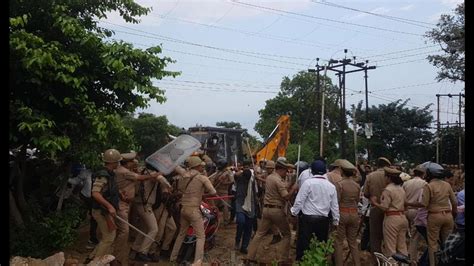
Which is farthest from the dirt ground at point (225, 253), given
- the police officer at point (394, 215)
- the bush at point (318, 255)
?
the bush at point (318, 255)

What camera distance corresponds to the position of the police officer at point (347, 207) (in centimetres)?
835

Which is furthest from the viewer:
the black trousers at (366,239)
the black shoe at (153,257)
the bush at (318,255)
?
the black trousers at (366,239)

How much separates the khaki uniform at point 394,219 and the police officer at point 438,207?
375 millimetres

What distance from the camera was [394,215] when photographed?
8.16 metres

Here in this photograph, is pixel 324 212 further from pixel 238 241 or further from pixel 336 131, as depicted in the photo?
pixel 336 131

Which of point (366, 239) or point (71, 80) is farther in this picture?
point (366, 239)

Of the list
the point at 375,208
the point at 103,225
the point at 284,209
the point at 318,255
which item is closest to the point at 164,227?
the point at 103,225

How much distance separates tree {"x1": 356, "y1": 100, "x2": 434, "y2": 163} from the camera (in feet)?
127

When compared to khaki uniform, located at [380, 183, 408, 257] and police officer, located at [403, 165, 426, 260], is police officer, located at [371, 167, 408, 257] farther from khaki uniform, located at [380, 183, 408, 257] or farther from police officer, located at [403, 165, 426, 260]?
police officer, located at [403, 165, 426, 260]

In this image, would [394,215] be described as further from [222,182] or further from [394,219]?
[222,182]

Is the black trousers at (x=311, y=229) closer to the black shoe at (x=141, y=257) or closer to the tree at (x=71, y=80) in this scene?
the black shoe at (x=141, y=257)

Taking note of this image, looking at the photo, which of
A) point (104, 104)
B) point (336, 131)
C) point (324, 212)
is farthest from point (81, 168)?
point (336, 131)

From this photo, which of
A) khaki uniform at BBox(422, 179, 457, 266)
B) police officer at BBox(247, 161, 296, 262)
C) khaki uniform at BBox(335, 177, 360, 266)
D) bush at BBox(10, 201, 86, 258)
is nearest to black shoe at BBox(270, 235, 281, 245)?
police officer at BBox(247, 161, 296, 262)

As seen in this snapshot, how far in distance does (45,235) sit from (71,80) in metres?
2.86
